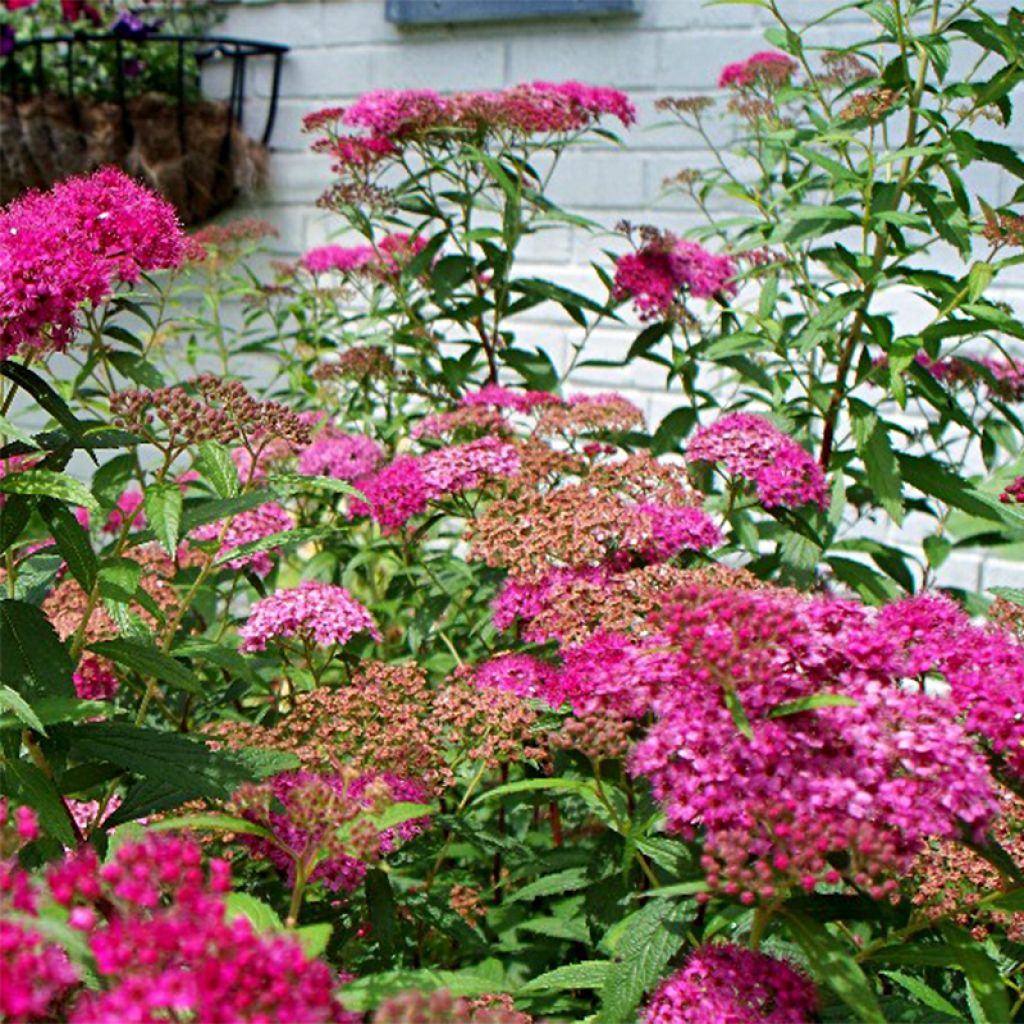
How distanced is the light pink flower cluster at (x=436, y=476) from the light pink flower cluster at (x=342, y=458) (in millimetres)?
268

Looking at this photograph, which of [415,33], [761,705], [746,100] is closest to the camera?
[761,705]

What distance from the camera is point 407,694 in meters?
1.58

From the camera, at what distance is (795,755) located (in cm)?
106

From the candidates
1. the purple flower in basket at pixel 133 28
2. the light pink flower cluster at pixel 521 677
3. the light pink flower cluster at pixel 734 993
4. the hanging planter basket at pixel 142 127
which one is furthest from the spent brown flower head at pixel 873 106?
the purple flower in basket at pixel 133 28

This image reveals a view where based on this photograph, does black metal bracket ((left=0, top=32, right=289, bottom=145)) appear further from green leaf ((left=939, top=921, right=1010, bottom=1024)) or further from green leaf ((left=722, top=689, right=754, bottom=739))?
green leaf ((left=939, top=921, right=1010, bottom=1024))

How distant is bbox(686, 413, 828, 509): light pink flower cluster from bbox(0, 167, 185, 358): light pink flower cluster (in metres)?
0.67

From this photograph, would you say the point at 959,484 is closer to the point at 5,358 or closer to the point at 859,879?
the point at 859,879

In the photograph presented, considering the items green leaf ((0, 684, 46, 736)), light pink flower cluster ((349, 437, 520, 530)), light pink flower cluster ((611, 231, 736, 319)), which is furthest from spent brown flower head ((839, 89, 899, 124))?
green leaf ((0, 684, 46, 736))

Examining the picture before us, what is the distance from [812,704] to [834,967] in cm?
19

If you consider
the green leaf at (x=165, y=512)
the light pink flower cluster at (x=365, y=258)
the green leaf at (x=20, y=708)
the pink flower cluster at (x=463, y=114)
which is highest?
the pink flower cluster at (x=463, y=114)

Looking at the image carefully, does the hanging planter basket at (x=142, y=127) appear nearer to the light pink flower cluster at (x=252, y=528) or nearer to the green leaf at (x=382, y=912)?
the light pink flower cluster at (x=252, y=528)

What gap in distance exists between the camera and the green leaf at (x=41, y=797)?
126 cm

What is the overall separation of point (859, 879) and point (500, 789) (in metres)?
0.34

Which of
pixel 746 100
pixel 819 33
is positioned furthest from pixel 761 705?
pixel 819 33
